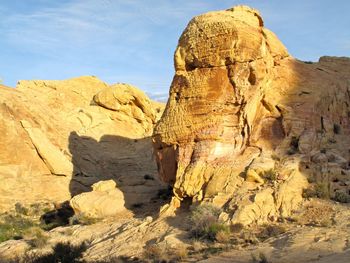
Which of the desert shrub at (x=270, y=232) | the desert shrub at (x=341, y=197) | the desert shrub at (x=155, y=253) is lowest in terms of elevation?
the desert shrub at (x=155, y=253)

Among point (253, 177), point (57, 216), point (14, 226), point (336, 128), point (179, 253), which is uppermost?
point (336, 128)

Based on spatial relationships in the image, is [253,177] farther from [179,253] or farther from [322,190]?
[179,253]

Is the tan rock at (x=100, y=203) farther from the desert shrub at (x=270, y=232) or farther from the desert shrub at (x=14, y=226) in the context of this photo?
the desert shrub at (x=270, y=232)

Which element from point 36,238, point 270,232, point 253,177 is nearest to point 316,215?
point 270,232

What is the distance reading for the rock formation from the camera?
2692 centimetres

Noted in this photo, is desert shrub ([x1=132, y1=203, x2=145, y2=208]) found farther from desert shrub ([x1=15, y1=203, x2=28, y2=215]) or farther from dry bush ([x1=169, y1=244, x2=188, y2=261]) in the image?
dry bush ([x1=169, y1=244, x2=188, y2=261])

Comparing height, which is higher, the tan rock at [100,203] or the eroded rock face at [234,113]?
the eroded rock face at [234,113]

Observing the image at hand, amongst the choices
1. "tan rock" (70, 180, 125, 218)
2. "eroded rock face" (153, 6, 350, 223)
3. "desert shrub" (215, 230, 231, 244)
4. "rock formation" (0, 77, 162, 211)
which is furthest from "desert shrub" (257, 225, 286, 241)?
"rock formation" (0, 77, 162, 211)

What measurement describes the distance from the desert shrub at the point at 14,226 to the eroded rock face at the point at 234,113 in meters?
7.08

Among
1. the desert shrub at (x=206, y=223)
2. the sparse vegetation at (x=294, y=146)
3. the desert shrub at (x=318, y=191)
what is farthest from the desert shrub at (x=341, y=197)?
the desert shrub at (x=206, y=223)

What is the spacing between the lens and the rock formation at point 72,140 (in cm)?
2692

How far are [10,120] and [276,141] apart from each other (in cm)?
1637

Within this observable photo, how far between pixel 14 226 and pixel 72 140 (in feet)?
32.3

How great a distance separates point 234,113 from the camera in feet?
58.2
